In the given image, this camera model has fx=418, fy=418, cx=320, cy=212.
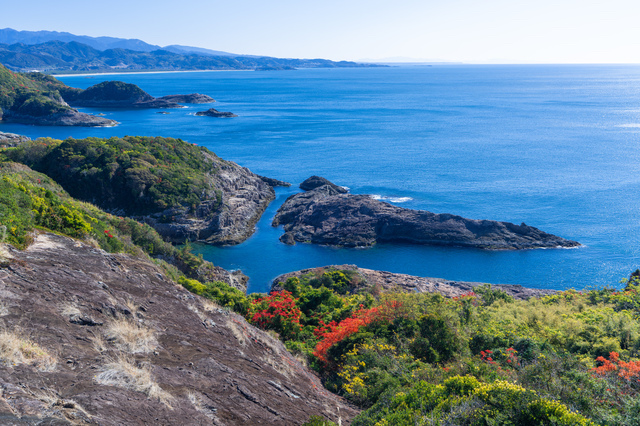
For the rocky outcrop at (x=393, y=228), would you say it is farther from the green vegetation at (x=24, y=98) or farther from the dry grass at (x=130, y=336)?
the green vegetation at (x=24, y=98)

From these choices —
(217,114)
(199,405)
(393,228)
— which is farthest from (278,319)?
(217,114)

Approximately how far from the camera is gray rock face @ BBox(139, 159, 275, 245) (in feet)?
216

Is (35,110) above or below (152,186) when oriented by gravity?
above

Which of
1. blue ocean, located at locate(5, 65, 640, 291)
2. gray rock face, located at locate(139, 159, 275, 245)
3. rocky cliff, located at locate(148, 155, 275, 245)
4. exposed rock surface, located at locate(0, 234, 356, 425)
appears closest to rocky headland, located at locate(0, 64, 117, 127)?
blue ocean, located at locate(5, 65, 640, 291)

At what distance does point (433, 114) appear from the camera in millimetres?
176625

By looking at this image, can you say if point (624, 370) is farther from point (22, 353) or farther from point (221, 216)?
point (221, 216)

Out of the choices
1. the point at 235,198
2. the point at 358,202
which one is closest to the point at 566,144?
the point at 358,202

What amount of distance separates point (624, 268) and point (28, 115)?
182 m

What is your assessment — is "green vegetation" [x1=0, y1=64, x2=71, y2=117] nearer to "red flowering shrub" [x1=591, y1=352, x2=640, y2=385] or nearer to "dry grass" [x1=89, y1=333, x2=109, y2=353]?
"dry grass" [x1=89, y1=333, x2=109, y2=353]

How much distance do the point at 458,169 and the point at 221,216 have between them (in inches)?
2323

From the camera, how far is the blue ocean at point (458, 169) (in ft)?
200

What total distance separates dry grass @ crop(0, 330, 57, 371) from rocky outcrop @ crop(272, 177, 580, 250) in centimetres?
5571

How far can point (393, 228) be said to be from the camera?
6888cm

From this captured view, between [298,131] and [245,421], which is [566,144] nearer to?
[298,131]
